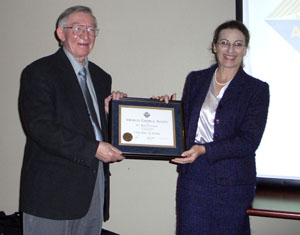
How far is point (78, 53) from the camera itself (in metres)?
1.74

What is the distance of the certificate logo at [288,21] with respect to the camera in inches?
86.5

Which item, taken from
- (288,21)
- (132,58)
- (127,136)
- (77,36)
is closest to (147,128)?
(127,136)

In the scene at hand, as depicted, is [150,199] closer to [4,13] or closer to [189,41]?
[189,41]

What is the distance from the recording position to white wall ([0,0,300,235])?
2.48 metres

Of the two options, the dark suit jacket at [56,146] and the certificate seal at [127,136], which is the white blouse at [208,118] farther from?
the dark suit jacket at [56,146]

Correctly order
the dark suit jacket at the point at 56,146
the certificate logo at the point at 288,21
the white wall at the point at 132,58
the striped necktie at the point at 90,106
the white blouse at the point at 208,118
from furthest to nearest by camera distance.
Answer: the white wall at the point at 132,58 → the certificate logo at the point at 288,21 → the white blouse at the point at 208,118 → the striped necktie at the point at 90,106 → the dark suit jacket at the point at 56,146

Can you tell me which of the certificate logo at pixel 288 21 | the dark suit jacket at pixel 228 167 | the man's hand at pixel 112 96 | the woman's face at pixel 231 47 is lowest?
the dark suit jacket at pixel 228 167

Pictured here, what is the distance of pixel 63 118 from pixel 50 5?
1355 mm

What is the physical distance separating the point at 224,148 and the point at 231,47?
0.55 meters

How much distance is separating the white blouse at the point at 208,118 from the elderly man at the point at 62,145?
18.4 inches

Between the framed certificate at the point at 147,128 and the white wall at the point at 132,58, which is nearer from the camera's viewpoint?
the framed certificate at the point at 147,128

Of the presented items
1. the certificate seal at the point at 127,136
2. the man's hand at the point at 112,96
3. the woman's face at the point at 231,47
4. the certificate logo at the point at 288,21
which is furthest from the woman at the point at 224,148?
the certificate logo at the point at 288,21

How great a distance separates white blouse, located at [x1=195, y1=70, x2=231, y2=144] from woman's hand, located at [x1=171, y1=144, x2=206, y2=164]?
9cm

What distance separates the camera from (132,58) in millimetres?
2539
